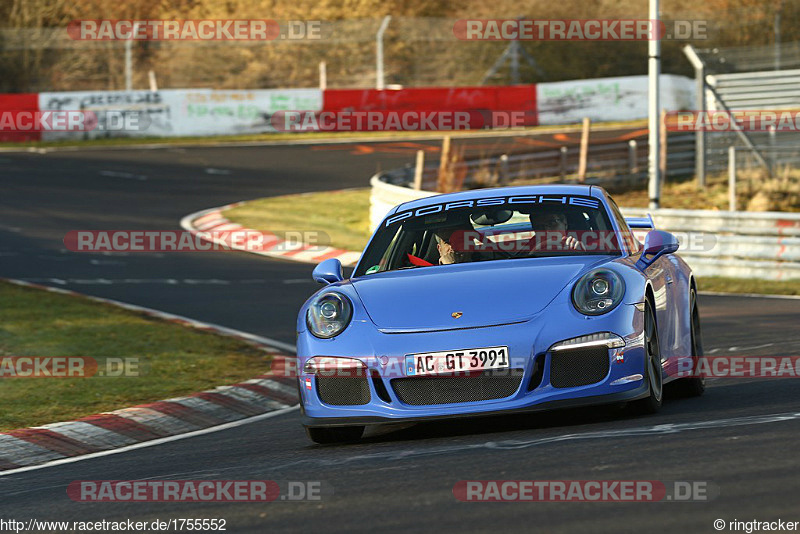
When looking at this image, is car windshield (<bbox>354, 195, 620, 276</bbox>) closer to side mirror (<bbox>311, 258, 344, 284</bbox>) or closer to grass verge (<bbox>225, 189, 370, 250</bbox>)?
side mirror (<bbox>311, 258, 344, 284</bbox>)

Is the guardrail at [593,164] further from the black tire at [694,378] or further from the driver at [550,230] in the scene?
the driver at [550,230]

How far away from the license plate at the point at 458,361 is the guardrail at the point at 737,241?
10549mm

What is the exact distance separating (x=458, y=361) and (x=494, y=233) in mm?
1483

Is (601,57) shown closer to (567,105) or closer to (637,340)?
(567,105)

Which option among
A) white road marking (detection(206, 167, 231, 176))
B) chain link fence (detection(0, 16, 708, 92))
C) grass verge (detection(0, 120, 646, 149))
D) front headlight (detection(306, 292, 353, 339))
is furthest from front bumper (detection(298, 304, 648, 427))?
chain link fence (detection(0, 16, 708, 92))

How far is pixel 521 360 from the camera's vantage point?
6809 mm

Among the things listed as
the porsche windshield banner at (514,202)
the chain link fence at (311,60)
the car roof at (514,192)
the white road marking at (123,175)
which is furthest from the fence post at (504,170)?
the porsche windshield banner at (514,202)

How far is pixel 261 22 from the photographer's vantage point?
53.3 metres

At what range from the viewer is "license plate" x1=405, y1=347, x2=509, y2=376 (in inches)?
269

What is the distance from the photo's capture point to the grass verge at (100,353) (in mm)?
9662

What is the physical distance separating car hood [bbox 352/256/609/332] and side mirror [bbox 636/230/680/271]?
33 centimetres

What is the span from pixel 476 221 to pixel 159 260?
39.4 feet

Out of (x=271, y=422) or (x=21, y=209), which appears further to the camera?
(x=21, y=209)

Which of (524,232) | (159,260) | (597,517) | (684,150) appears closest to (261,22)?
(684,150)
